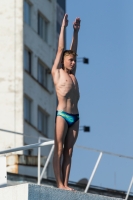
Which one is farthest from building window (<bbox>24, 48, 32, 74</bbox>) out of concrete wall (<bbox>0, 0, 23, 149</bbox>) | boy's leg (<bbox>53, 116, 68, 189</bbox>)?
boy's leg (<bbox>53, 116, 68, 189</bbox>)

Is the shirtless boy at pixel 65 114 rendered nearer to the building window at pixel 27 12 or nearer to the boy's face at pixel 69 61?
the boy's face at pixel 69 61

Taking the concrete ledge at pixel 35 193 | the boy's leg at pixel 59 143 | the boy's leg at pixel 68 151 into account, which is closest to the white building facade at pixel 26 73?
the boy's leg at pixel 68 151

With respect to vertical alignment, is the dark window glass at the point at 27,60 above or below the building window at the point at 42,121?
above

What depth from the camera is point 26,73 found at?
60.8 metres

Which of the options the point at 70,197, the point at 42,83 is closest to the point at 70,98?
the point at 70,197

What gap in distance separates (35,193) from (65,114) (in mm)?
1869

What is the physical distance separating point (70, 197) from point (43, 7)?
45276mm

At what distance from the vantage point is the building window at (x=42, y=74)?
2493 inches

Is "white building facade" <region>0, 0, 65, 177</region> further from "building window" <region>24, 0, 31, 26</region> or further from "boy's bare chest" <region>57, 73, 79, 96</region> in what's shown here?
"boy's bare chest" <region>57, 73, 79, 96</region>

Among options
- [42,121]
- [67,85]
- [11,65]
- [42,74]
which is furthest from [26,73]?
[67,85]

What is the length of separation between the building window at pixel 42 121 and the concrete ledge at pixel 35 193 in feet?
144

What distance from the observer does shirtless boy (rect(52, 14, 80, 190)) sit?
19.5 m

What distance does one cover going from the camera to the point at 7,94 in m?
59.7

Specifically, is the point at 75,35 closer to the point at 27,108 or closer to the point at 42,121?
the point at 27,108
